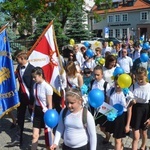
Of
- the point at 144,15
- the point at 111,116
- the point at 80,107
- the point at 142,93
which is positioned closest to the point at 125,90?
the point at 142,93

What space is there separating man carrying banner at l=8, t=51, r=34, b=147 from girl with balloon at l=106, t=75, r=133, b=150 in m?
1.55

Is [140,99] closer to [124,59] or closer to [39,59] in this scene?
[39,59]

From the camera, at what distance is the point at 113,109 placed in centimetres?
387

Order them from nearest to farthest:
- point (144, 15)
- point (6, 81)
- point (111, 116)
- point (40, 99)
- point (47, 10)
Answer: point (111, 116) < point (40, 99) < point (6, 81) < point (47, 10) < point (144, 15)

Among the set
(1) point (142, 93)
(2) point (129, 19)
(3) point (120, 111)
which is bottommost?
(3) point (120, 111)

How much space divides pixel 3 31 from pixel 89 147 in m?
3.07

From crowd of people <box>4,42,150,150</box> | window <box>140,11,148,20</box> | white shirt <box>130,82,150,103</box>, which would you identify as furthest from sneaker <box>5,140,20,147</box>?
window <box>140,11,148,20</box>

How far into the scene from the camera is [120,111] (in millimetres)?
4035

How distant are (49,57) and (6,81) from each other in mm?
970

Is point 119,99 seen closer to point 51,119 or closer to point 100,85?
point 100,85

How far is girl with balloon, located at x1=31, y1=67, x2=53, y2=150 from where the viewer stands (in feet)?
13.8

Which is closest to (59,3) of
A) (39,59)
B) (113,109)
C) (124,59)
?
(124,59)

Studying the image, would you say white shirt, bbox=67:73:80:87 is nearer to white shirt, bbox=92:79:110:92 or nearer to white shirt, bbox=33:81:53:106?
white shirt, bbox=92:79:110:92

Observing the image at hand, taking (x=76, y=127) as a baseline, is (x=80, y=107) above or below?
above
